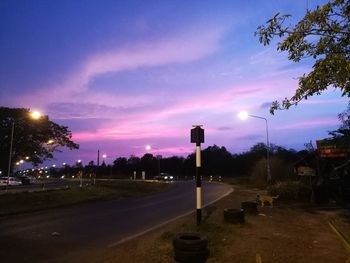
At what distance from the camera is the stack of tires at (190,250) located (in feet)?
32.9

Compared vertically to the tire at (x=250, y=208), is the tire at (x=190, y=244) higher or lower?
lower

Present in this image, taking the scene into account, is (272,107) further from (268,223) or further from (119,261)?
(268,223)

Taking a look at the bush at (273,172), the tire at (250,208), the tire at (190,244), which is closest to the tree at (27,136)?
the bush at (273,172)

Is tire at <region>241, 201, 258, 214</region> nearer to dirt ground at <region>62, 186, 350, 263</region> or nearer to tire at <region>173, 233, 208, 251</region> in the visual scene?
dirt ground at <region>62, 186, 350, 263</region>

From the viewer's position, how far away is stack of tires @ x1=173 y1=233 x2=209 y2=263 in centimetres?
1004

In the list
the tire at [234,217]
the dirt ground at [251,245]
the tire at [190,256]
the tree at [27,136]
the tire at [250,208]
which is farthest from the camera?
the tree at [27,136]

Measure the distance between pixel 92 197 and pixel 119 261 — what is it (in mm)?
22241

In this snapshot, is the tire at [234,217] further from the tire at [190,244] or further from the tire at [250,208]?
the tire at [190,244]

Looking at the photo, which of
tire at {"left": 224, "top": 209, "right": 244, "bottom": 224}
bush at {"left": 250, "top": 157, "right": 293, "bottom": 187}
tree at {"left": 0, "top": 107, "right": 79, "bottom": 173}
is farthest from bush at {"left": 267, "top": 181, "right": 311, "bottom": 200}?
tree at {"left": 0, "top": 107, "right": 79, "bottom": 173}

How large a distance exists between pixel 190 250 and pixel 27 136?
63.8 m

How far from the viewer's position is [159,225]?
17.1m

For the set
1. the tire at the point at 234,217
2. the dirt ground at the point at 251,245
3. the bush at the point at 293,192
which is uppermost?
the bush at the point at 293,192

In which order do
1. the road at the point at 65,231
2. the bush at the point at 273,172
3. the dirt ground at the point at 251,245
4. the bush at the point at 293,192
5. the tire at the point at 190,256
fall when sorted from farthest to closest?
the bush at the point at 273,172 < the bush at the point at 293,192 < the road at the point at 65,231 < the dirt ground at the point at 251,245 < the tire at the point at 190,256

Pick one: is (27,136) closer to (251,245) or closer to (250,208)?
(250,208)
